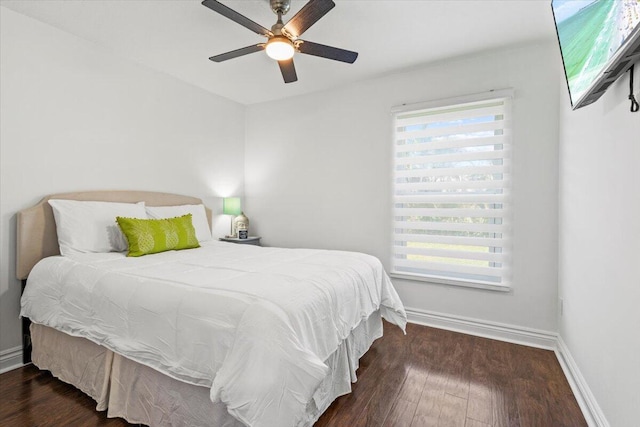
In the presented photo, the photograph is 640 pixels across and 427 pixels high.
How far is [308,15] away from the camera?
1.88m

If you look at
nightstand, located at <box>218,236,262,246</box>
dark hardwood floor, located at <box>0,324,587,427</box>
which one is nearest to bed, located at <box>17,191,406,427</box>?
dark hardwood floor, located at <box>0,324,587,427</box>

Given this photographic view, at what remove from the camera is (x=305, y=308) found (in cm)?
148

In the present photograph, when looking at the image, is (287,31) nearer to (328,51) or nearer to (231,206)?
(328,51)

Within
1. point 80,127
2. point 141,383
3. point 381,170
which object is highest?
point 80,127

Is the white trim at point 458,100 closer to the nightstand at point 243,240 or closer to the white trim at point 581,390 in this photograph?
the white trim at point 581,390

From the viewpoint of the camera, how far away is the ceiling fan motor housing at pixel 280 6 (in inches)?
81.3

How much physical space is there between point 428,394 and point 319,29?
2.72 m

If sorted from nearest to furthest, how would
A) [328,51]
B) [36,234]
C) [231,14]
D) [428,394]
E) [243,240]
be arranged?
[231,14] → [428,394] → [328,51] → [36,234] → [243,240]

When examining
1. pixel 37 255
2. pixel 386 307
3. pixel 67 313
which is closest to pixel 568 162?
pixel 386 307

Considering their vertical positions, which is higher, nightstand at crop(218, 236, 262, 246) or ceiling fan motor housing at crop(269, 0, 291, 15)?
ceiling fan motor housing at crop(269, 0, 291, 15)

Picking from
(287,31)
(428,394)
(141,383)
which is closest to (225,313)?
(141,383)

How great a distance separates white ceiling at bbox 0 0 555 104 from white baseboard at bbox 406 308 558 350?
8.13ft

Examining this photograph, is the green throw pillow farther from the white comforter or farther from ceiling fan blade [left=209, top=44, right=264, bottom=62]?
ceiling fan blade [left=209, top=44, right=264, bottom=62]

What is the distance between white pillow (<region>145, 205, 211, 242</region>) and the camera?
2.96 meters
